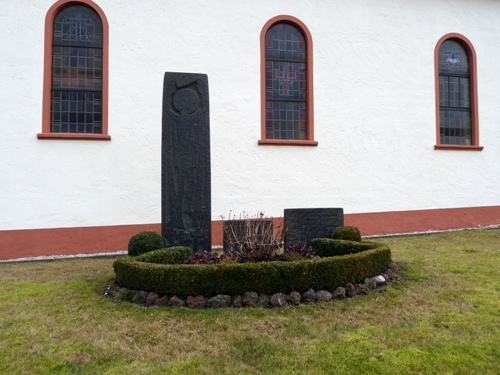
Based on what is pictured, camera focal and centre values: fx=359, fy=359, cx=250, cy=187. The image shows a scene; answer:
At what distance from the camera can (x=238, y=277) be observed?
4.48m

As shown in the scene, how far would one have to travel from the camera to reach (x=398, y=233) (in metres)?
10.1

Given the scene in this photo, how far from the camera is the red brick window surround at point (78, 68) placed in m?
8.59

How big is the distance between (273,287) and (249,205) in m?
4.82

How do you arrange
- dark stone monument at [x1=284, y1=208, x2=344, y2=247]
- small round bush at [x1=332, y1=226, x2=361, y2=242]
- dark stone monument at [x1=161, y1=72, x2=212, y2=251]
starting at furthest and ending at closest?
dark stone monument at [x1=284, y1=208, x2=344, y2=247] < small round bush at [x1=332, y1=226, x2=361, y2=242] < dark stone monument at [x1=161, y1=72, x2=212, y2=251]

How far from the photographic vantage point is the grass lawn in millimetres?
3072

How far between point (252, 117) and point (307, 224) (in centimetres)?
379

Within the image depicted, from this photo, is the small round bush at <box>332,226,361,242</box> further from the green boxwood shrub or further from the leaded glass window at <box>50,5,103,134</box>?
the leaded glass window at <box>50,5,103,134</box>

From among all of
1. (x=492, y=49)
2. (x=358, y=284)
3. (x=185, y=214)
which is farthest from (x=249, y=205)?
(x=492, y=49)

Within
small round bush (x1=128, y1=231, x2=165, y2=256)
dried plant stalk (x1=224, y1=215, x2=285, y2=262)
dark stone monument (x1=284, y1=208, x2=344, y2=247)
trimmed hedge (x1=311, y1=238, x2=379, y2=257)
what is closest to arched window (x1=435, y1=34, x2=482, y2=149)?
dark stone monument (x1=284, y1=208, x2=344, y2=247)

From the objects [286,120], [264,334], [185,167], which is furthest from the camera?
[286,120]

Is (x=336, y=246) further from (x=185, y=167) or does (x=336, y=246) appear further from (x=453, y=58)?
(x=453, y=58)

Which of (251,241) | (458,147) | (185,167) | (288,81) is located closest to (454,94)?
(458,147)

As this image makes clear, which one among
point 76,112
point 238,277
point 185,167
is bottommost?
point 238,277

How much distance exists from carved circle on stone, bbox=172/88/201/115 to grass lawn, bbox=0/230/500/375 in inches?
125
